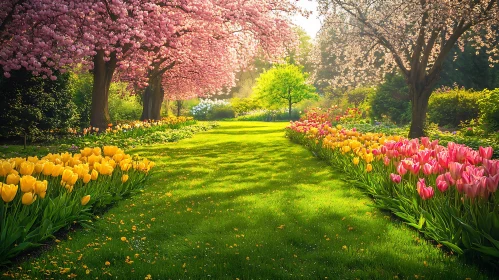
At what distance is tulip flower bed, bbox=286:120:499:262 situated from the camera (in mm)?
3957

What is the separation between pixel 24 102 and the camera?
1656 centimetres

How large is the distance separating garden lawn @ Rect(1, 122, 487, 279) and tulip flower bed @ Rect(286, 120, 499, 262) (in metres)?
0.23

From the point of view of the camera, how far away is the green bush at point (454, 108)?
823 inches

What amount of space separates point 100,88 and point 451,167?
51.3 feet

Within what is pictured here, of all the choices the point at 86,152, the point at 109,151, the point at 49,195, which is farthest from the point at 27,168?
the point at 109,151

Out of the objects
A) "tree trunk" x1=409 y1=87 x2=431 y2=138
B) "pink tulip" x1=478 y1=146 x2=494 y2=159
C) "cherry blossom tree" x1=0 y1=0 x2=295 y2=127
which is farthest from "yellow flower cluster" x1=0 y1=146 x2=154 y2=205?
"tree trunk" x1=409 y1=87 x2=431 y2=138

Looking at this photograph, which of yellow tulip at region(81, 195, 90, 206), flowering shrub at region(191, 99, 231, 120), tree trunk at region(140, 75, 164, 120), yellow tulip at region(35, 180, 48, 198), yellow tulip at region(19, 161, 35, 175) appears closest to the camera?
yellow tulip at region(35, 180, 48, 198)

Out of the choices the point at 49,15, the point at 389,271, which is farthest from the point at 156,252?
the point at 49,15

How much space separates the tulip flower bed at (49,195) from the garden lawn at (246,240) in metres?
0.22

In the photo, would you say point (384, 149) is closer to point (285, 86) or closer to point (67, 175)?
point (67, 175)

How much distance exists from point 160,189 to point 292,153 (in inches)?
268

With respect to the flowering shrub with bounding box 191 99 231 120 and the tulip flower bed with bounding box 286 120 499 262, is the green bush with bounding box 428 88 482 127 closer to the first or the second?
the tulip flower bed with bounding box 286 120 499 262

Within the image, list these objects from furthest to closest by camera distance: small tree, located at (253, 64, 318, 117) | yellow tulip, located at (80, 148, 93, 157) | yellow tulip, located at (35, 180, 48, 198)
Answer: small tree, located at (253, 64, 318, 117) < yellow tulip, located at (80, 148, 93, 157) < yellow tulip, located at (35, 180, 48, 198)

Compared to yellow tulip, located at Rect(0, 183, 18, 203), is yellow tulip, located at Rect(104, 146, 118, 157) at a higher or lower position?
higher
